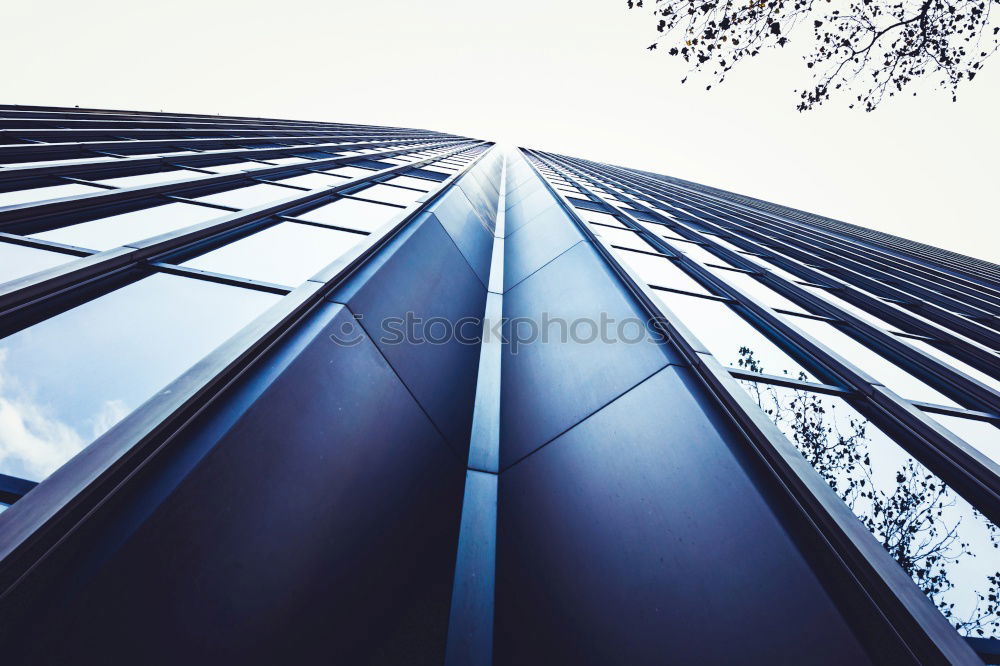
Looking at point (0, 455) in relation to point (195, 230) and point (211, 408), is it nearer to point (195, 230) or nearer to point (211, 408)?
point (211, 408)

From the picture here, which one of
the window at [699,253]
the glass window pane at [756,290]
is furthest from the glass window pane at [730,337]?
the window at [699,253]

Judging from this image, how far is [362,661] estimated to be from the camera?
8.61ft

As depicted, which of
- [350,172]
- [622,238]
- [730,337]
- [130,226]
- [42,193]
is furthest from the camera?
[350,172]

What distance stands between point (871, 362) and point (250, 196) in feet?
27.6

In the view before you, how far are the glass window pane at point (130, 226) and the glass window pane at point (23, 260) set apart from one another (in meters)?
0.27

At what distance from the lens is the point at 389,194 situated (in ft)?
27.8

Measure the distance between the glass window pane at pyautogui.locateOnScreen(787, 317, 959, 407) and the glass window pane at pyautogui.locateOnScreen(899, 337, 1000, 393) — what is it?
2.34 ft

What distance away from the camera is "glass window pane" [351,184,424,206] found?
26.0 feet

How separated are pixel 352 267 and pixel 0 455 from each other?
2.98 m

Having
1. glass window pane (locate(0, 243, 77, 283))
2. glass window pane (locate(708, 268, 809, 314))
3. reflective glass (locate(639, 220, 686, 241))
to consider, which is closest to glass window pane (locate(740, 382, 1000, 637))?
glass window pane (locate(708, 268, 809, 314))

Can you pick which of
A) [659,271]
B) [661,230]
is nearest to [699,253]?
[661,230]

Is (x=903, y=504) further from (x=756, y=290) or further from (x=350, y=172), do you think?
(x=350, y=172)

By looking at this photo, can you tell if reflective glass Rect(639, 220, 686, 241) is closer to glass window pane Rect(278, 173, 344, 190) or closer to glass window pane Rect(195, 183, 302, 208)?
glass window pane Rect(278, 173, 344, 190)

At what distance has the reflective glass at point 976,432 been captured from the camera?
11.0 ft
